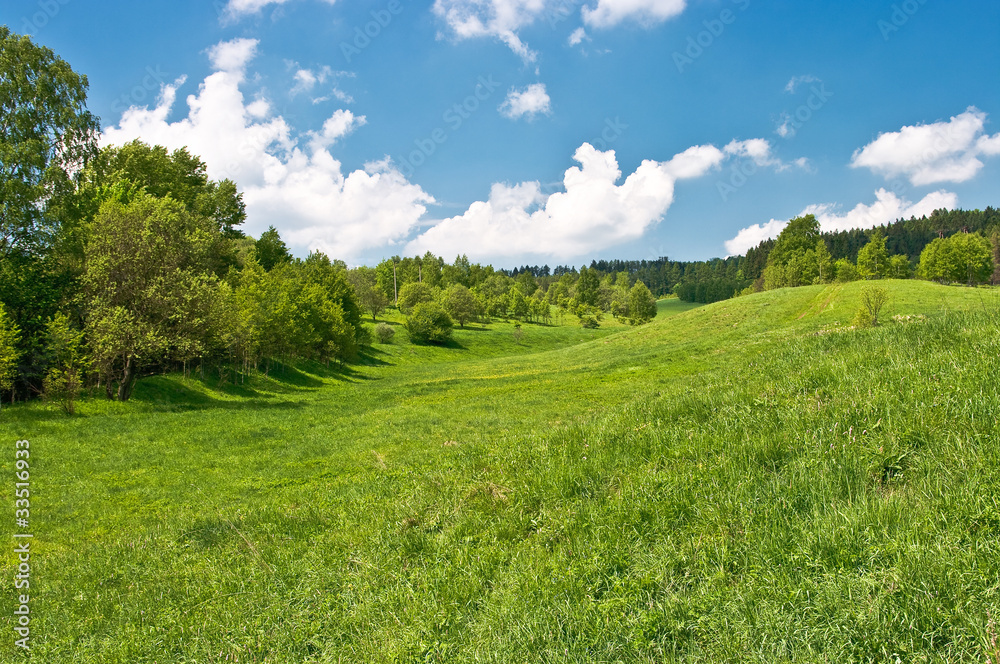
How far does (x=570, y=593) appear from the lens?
438 cm

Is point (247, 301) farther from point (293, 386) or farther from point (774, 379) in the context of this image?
point (774, 379)

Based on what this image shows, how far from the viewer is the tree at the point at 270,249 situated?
7062 cm

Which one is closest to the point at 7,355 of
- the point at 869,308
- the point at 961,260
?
the point at 869,308

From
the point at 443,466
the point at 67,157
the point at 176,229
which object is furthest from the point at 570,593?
the point at 67,157

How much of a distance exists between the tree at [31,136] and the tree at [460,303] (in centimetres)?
9021

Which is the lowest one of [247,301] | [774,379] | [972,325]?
[774,379]

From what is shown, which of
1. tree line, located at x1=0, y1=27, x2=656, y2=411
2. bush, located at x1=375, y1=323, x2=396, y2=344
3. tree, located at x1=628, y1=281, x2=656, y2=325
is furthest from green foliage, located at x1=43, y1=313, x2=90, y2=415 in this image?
tree, located at x1=628, y1=281, x2=656, y2=325

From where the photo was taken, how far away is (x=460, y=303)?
122 metres

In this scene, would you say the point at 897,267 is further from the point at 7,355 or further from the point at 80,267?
the point at 7,355

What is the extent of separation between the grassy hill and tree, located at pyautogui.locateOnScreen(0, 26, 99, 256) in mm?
23667

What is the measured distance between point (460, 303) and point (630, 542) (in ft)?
386

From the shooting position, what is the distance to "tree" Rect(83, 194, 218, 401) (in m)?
26.0

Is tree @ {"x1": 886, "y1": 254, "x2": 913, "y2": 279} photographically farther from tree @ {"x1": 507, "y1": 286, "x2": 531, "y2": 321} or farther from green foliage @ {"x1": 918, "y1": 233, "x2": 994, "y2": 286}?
tree @ {"x1": 507, "y1": 286, "x2": 531, "y2": 321}

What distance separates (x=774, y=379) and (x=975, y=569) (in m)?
5.52
